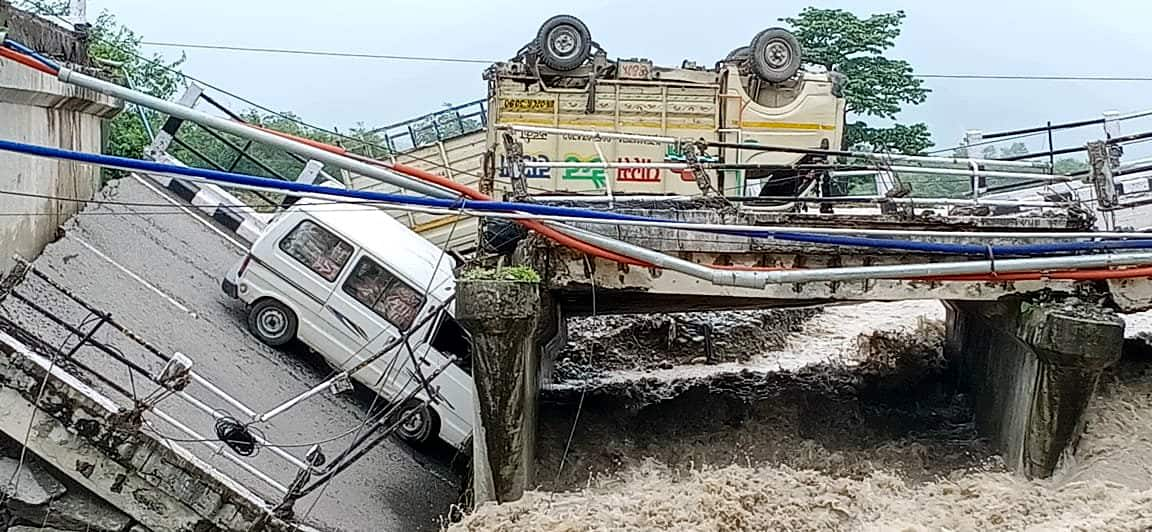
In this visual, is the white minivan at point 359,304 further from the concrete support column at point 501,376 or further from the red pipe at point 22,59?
the red pipe at point 22,59

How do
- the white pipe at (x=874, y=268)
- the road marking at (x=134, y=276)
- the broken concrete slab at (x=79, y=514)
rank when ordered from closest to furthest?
the white pipe at (x=874, y=268), the broken concrete slab at (x=79, y=514), the road marking at (x=134, y=276)

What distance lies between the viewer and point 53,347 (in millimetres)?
10656

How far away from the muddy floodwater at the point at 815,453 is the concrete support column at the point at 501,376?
30cm

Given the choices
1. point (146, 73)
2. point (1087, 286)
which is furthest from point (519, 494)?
point (146, 73)

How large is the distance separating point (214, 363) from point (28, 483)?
3658mm

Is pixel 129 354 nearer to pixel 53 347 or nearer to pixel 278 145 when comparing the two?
pixel 53 347

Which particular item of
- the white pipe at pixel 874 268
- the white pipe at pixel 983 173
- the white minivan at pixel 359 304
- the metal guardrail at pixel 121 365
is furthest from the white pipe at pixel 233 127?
the white minivan at pixel 359 304

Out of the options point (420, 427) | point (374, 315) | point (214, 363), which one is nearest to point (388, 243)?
point (374, 315)

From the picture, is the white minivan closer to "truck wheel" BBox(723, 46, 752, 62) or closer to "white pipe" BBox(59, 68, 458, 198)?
"truck wheel" BBox(723, 46, 752, 62)

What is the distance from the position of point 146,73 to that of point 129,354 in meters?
18.1

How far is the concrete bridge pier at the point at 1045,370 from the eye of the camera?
971 centimetres

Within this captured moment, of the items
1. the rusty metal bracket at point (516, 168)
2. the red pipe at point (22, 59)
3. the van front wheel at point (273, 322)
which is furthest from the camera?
the van front wheel at point (273, 322)

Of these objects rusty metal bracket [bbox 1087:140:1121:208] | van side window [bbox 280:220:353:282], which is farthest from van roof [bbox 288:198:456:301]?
rusty metal bracket [bbox 1087:140:1121:208]

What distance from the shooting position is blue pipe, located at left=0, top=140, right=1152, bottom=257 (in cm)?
721
